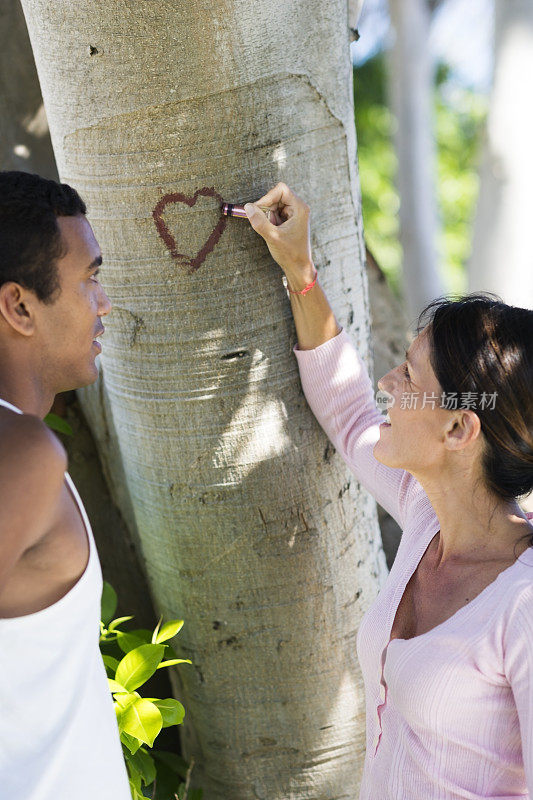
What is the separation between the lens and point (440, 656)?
175 centimetres

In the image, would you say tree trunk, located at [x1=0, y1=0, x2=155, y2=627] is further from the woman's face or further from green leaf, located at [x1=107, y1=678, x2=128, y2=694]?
the woman's face

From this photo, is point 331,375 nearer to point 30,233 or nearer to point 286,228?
point 286,228

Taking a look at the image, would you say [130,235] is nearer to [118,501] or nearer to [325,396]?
[325,396]

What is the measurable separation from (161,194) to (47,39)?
470mm

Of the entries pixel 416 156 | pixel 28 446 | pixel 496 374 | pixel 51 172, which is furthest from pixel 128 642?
pixel 416 156

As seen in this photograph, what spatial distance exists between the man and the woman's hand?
1.50 ft

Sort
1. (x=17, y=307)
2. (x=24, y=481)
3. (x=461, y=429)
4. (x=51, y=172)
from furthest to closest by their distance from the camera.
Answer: (x=51, y=172)
(x=461, y=429)
(x=17, y=307)
(x=24, y=481)

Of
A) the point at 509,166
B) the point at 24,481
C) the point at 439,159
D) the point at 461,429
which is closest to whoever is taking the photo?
the point at 24,481

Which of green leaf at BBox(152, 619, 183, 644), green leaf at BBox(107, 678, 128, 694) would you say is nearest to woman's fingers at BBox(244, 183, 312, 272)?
green leaf at BBox(152, 619, 183, 644)

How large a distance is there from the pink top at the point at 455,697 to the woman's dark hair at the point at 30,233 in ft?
3.43

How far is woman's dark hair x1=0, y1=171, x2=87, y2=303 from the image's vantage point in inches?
61.0

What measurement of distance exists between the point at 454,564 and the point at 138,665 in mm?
823

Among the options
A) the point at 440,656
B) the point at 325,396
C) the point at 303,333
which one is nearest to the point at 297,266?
the point at 303,333

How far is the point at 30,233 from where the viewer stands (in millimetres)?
1576
